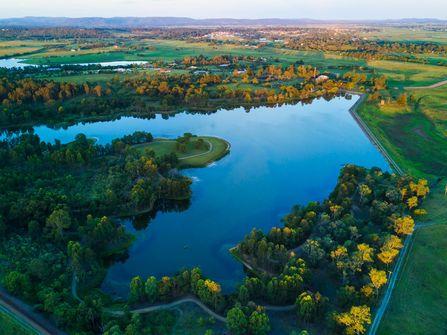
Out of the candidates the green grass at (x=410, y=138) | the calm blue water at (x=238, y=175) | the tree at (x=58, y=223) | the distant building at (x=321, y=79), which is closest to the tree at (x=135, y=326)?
the calm blue water at (x=238, y=175)

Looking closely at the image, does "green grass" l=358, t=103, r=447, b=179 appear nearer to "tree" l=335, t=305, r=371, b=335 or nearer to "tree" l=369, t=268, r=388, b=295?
"tree" l=369, t=268, r=388, b=295

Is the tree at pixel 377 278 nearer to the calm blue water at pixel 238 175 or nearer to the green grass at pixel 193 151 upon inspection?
the calm blue water at pixel 238 175

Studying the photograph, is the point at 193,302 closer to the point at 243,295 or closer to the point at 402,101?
the point at 243,295

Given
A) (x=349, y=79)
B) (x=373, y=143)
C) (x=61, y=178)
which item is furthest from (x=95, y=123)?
(x=349, y=79)

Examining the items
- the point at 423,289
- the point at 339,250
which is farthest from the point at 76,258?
the point at 423,289

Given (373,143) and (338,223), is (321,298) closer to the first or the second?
(338,223)

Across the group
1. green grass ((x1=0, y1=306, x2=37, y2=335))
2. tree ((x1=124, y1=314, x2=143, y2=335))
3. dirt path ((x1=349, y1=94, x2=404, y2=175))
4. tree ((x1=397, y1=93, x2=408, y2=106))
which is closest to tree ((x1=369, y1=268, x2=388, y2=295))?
tree ((x1=124, y1=314, x2=143, y2=335))
